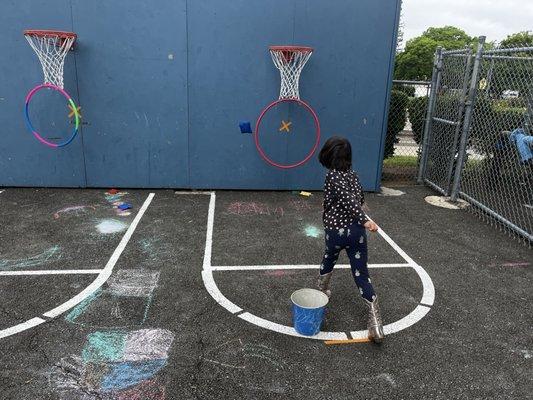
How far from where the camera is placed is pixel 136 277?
402 centimetres

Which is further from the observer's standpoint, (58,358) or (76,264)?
(76,264)

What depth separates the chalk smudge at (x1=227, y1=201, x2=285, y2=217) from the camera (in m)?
6.00

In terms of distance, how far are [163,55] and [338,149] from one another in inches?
173

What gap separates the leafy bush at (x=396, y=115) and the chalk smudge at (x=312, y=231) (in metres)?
3.68

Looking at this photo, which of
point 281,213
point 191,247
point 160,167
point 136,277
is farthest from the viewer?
point 160,167

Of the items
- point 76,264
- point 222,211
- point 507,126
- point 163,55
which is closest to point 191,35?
point 163,55

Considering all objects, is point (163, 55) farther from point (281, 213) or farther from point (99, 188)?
point (281, 213)

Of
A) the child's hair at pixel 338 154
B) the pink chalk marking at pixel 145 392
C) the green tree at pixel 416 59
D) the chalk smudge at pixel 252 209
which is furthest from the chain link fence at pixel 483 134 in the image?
the green tree at pixel 416 59

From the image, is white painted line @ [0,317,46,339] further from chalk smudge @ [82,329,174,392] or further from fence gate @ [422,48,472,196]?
fence gate @ [422,48,472,196]

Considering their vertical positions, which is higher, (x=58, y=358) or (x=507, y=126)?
(x=507, y=126)

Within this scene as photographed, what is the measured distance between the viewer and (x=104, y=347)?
298cm

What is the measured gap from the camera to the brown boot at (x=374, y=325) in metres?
3.09

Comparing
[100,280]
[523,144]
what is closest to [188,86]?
[100,280]

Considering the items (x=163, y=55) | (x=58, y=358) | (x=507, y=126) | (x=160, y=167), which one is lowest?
→ (x=58, y=358)
